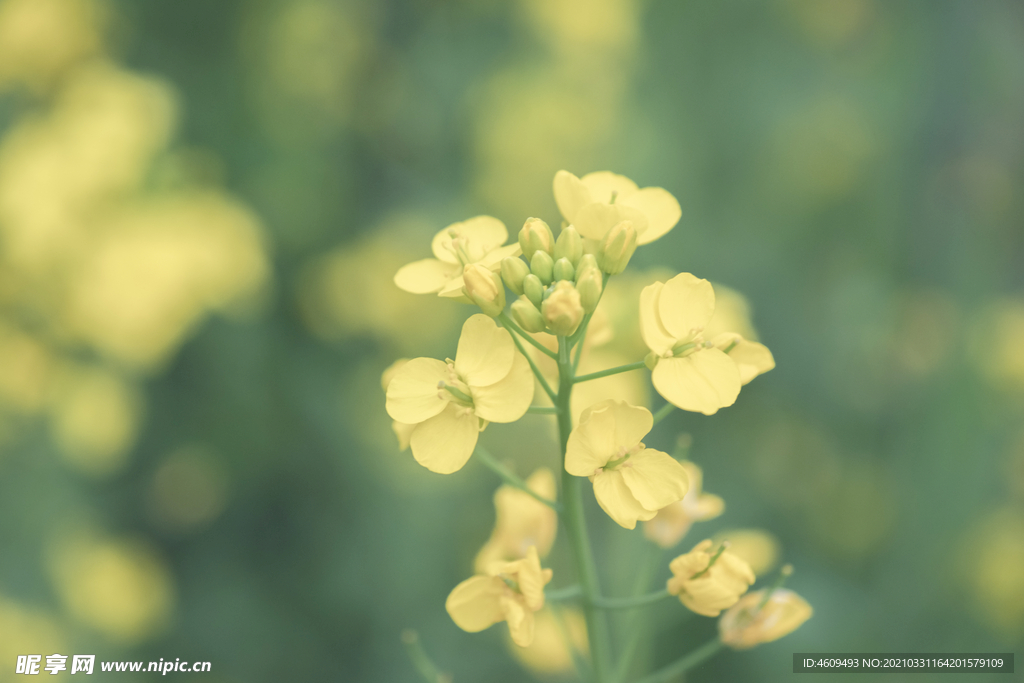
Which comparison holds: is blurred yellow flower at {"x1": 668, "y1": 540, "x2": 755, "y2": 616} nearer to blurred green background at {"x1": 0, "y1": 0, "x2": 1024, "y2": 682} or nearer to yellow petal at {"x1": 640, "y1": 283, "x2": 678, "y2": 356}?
yellow petal at {"x1": 640, "y1": 283, "x2": 678, "y2": 356}

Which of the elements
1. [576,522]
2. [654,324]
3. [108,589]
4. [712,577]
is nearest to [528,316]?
[654,324]

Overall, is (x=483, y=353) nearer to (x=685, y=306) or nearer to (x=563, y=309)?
(x=563, y=309)

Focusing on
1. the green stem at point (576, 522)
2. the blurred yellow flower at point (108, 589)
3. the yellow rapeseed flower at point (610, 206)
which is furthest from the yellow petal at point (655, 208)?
the blurred yellow flower at point (108, 589)

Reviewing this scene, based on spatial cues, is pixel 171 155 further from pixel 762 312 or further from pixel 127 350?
pixel 762 312

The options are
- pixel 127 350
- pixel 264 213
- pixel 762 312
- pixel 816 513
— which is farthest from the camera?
pixel 264 213

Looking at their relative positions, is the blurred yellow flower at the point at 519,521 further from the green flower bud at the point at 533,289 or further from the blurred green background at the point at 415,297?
the blurred green background at the point at 415,297

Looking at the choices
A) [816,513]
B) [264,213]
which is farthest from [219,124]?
[816,513]
